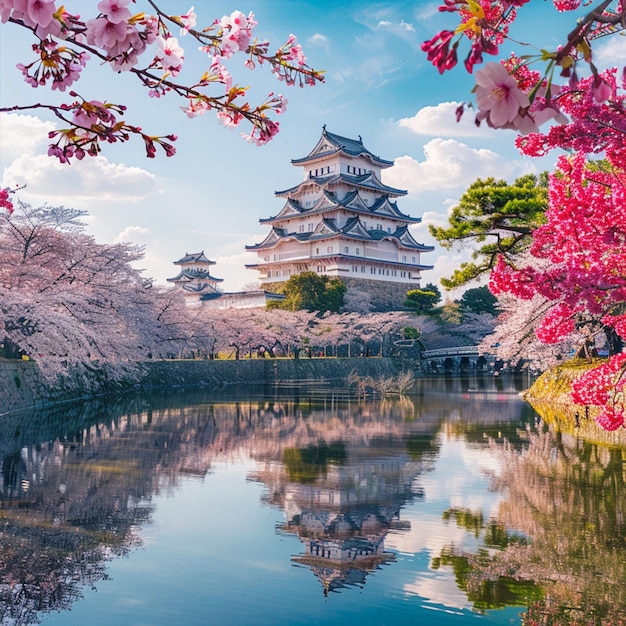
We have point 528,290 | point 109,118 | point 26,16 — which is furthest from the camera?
point 528,290

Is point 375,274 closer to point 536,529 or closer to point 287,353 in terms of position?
point 287,353

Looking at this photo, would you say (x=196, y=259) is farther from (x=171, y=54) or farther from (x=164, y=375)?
(x=171, y=54)

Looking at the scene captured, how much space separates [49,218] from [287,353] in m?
26.3

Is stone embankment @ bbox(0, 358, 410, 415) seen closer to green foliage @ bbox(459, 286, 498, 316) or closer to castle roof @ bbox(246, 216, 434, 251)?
green foliage @ bbox(459, 286, 498, 316)

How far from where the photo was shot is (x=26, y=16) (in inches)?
82.0

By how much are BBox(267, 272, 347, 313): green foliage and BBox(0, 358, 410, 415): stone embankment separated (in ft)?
15.9

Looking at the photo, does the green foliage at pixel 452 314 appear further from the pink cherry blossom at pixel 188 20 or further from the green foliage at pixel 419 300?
Result: the pink cherry blossom at pixel 188 20

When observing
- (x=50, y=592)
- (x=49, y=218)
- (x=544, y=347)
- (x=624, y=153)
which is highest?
(x=49, y=218)

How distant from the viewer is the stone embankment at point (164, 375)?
65.2ft

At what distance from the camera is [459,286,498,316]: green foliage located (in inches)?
2086

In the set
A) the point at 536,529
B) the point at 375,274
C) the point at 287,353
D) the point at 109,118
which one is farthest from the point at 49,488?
the point at 375,274

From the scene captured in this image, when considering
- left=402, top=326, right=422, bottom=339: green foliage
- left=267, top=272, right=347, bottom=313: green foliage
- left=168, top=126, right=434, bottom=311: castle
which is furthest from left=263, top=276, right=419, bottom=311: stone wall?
left=402, top=326, right=422, bottom=339: green foliage

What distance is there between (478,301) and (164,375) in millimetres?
29278

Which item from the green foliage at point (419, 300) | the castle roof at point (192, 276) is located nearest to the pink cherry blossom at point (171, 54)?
the green foliage at point (419, 300)
